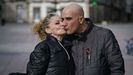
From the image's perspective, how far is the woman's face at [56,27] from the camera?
5938mm

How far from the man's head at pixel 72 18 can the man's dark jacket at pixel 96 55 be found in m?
0.13

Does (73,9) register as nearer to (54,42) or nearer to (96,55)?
(54,42)

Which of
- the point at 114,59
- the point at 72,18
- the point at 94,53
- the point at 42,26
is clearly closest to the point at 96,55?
the point at 94,53

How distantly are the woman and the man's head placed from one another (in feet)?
0.21

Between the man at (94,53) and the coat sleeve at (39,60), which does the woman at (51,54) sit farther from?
the man at (94,53)

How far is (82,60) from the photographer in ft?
20.0

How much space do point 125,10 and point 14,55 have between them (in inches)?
4568

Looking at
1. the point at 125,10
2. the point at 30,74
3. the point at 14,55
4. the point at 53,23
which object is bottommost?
the point at 125,10

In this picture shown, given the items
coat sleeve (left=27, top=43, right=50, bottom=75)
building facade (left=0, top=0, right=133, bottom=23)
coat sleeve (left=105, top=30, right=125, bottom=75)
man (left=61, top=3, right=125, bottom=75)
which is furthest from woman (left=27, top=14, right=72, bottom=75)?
building facade (left=0, top=0, right=133, bottom=23)

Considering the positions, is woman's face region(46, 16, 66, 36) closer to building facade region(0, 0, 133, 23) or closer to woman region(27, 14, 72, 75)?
woman region(27, 14, 72, 75)

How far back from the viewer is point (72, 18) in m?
5.95

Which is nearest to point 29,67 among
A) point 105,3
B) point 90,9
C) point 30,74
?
point 30,74

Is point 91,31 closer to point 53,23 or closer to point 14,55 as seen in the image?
point 53,23

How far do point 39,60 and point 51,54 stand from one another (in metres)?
0.16
